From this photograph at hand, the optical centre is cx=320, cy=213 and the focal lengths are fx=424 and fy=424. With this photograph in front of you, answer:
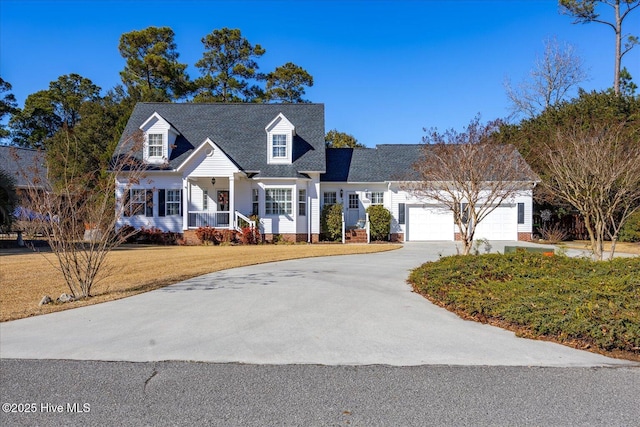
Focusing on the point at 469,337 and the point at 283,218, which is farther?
the point at 283,218

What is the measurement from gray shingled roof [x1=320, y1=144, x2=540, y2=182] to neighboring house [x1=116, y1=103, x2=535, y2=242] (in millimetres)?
65

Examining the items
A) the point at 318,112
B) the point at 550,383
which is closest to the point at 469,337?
the point at 550,383

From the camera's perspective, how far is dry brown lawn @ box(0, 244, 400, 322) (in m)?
8.45

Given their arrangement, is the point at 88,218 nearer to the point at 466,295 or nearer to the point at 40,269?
the point at 40,269

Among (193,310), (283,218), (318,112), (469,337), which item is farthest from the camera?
(318,112)

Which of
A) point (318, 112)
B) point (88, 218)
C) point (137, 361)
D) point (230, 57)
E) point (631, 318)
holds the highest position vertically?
point (230, 57)

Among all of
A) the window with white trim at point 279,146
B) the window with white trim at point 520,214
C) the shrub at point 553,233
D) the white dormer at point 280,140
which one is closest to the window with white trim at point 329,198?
A: the white dormer at point 280,140

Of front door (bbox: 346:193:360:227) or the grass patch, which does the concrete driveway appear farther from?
front door (bbox: 346:193:360:227)

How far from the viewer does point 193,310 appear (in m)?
7.71

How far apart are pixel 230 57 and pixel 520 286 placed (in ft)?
135

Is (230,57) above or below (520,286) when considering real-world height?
above

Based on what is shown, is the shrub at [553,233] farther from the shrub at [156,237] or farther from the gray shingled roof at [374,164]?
the shrub at [156,237]

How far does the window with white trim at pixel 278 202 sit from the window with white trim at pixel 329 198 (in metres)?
2.76

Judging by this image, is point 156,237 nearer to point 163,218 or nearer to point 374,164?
point 163,218
